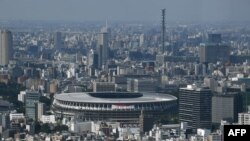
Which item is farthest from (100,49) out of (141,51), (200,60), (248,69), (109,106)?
(109,106)

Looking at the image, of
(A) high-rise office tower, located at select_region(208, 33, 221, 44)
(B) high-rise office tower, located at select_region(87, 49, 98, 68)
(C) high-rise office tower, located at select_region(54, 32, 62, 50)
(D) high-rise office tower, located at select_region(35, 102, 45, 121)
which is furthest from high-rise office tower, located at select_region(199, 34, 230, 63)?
(D) high-rise office tower, located at select_region(35, 102, 45, 121)

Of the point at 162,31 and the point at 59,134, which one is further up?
the point at 162,31

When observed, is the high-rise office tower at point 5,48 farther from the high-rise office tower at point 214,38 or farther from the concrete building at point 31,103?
the concrete building at point 31,103

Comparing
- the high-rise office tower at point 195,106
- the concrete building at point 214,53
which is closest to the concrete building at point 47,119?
the high-rise office tower at point 195,106

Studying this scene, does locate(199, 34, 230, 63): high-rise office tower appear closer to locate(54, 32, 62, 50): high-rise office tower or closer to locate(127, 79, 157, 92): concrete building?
locate(127, 79, 157, 92): concrete building

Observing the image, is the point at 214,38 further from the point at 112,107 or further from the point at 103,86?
the point at 112,107

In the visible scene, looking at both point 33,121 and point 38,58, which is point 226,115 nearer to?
point 33,121
